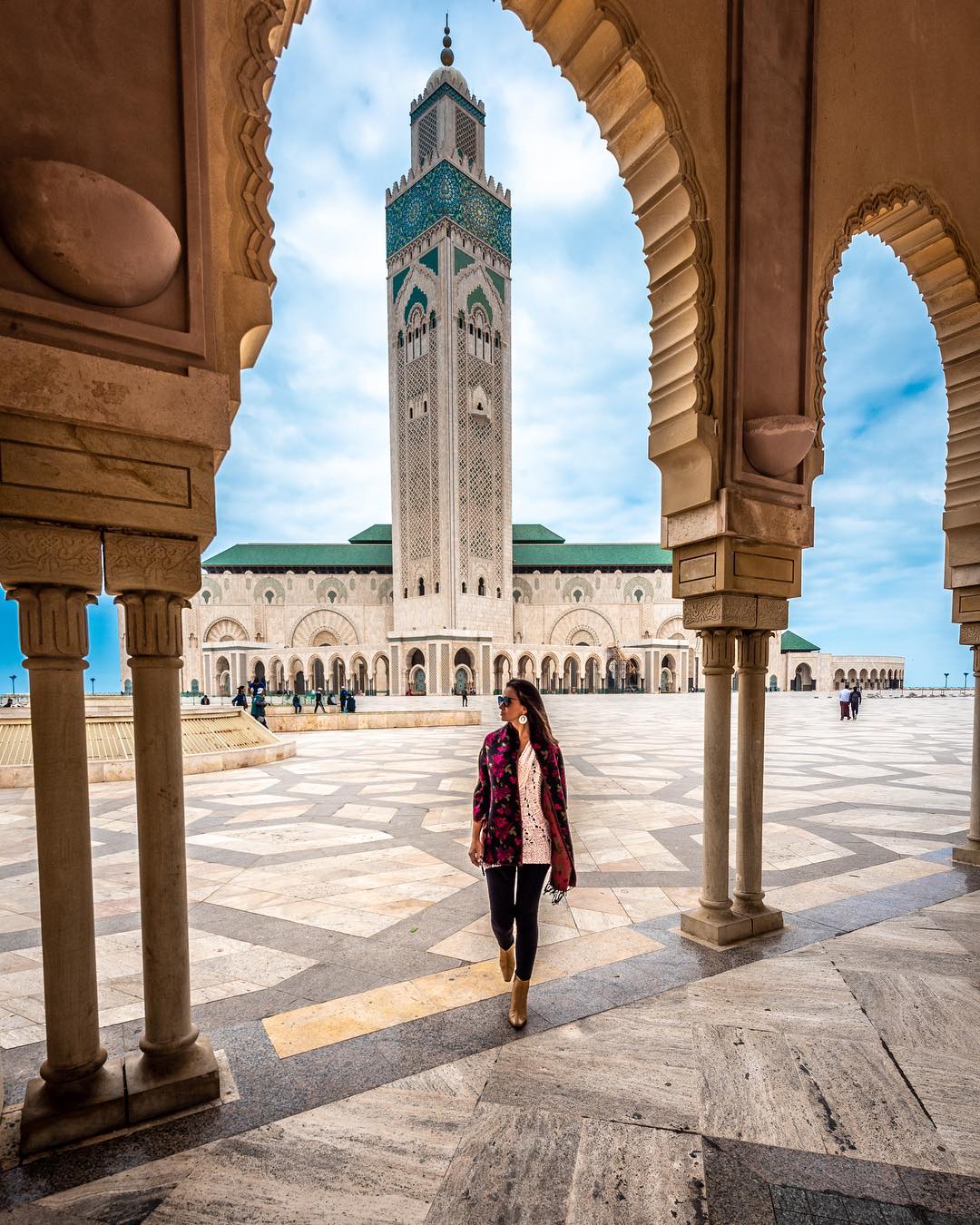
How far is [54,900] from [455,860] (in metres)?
3.08

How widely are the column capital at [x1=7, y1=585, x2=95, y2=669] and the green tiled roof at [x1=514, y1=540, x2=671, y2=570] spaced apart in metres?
51.9

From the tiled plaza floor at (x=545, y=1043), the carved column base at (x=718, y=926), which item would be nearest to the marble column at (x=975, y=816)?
the tiled plaza floor at (x=545, y=1043)

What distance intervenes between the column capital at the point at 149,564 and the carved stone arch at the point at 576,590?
5164 cm

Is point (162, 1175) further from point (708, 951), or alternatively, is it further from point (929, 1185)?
point (708, 951)

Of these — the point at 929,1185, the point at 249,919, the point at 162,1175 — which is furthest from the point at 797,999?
the point at 249,919

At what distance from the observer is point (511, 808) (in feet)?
8.29

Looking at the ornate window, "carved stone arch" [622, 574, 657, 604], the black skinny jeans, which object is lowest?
the black skinny jeans

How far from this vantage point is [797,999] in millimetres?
2768

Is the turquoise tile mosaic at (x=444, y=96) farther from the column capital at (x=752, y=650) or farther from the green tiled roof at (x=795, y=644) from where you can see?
the column capital at (x=752, y=650)

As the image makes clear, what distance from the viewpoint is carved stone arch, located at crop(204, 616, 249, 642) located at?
51.1 metres

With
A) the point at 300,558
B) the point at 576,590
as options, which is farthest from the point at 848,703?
the point at 300,558

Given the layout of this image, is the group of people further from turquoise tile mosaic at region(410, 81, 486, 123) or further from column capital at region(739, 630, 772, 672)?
turquoise tile mosaic at region(410, 81, 486, 123)

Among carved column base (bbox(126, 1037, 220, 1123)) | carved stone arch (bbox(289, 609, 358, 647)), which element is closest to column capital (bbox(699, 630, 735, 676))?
carved column base (bbox(126, 1037, 220, 1123))

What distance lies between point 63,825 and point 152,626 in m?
0.68
